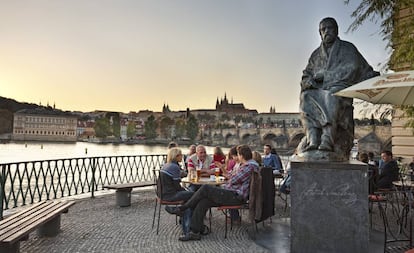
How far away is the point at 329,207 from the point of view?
3.73 m

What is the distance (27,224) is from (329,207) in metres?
3.31

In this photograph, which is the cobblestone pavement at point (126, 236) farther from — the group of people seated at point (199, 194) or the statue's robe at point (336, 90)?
the statue's robe at point (336, 90)

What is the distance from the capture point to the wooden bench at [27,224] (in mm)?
3396

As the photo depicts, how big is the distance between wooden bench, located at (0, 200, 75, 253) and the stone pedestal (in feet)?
9.27

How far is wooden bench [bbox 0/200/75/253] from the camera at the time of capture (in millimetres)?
3396

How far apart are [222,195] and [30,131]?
100964 millimetres

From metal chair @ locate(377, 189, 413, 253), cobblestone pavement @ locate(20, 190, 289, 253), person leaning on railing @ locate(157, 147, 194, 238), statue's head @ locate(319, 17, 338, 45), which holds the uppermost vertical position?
statue's head @ locate(319, 17, 338, 45)

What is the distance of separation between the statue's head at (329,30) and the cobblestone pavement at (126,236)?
109 inches

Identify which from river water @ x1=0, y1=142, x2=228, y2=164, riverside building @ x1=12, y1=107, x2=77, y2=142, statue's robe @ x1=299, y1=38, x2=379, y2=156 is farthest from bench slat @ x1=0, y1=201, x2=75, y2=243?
riverside building @ x1=12, y1=107, x2=77, y2=142

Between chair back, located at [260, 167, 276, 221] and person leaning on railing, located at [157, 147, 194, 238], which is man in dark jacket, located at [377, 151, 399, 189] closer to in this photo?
chair back, located at [260, 167, 276, 221]

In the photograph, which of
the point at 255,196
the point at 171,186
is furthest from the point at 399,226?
the point at 171,186
